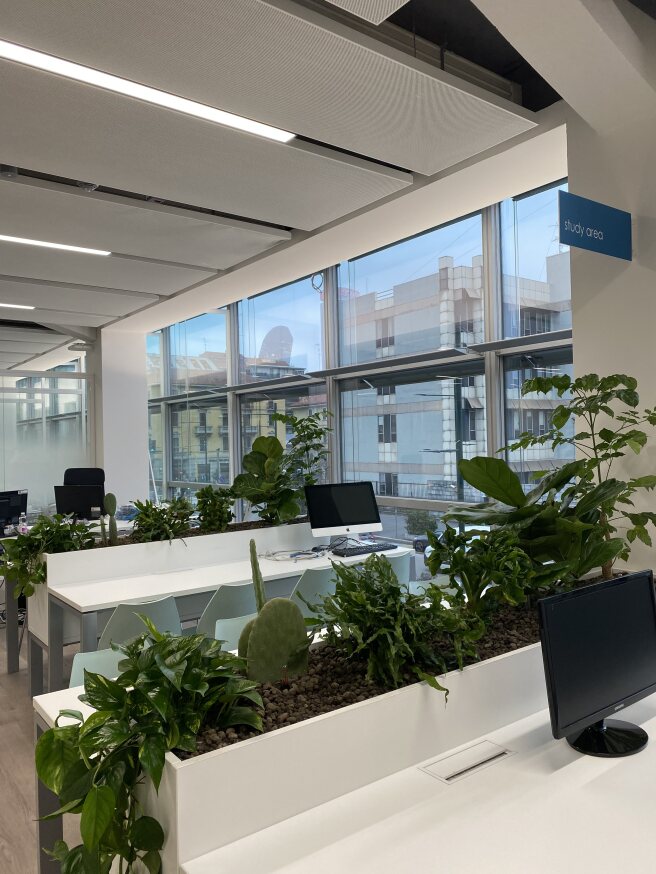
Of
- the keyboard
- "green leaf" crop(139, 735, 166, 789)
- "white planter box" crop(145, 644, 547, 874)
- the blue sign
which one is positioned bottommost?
the keyboard

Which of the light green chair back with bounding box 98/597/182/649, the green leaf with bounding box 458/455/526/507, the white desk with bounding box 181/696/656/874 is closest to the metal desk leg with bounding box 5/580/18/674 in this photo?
the light green chair back with bounding box 98/597/182/649

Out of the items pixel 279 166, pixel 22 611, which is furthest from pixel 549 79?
pixel 22 611

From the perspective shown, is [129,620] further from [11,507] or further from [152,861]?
[11,507]

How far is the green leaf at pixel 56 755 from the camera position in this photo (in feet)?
4.39

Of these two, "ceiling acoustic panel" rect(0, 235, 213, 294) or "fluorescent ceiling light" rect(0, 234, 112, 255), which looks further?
"ceiling acoustic panel" rect(0, 235, 213, 294)

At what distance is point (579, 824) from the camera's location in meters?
1.39

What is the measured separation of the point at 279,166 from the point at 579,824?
3565 mm

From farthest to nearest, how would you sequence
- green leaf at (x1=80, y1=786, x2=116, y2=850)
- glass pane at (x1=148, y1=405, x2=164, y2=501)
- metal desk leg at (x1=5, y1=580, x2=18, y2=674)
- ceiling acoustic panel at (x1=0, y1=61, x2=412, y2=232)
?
glass pane at (x1=148, y1=405, x2=164, y2=501)
metal desk leg at (x1=5, y1=580, x2=18, y2=674)
ceiling acoustic panel at (x1=0, y1=61, x2=412, y2=232)
green leaf at (x1=80, y1=786, x2=116, y2=850)

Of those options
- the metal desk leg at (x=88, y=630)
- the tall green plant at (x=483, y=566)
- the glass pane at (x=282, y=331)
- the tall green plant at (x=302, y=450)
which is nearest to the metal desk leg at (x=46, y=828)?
the tall green plant at (x=483, y=566)

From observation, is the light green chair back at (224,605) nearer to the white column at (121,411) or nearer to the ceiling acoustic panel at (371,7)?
the ceiling acoustic panel at (371,7)

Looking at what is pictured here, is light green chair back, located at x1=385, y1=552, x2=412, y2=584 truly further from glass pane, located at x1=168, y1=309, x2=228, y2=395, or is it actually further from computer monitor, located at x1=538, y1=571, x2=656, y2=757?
glass pane, located at x1=168, y1=309, x2=228, y2=395

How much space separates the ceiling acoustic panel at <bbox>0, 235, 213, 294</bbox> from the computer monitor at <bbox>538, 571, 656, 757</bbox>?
4683 millimetres

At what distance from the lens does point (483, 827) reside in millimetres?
1390

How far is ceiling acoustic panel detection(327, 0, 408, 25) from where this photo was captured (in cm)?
237
